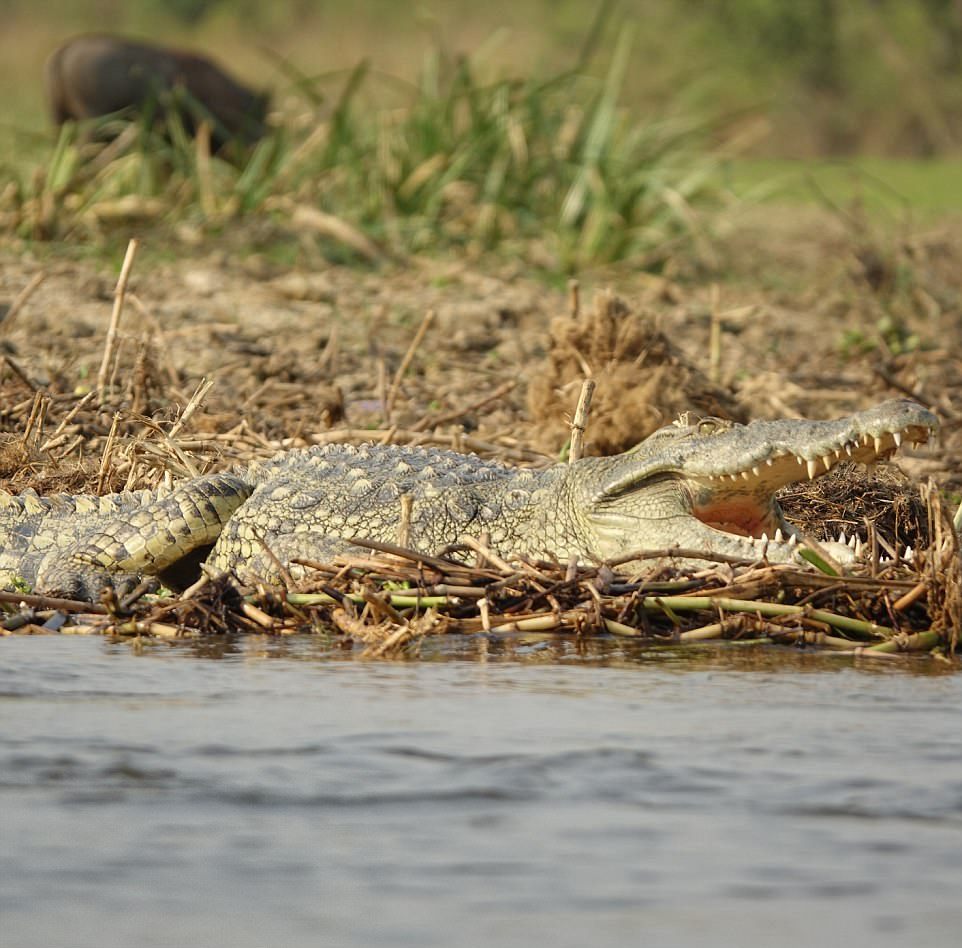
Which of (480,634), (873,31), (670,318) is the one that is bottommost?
(480,634)

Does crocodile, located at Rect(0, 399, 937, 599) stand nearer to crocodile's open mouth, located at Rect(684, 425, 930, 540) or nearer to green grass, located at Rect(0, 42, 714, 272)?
crocodile's open mouth, located at Rect(684, 425, 930, 540)

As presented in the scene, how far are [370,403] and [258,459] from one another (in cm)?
162

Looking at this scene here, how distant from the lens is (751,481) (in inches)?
192

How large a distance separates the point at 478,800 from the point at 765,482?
2.10 metres

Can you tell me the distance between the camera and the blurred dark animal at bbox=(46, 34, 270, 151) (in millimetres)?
12438

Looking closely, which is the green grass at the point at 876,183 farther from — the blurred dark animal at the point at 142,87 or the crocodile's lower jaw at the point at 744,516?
the crocodile's lower jaw at the point at 744,516

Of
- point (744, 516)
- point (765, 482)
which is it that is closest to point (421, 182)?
point (744, 516)

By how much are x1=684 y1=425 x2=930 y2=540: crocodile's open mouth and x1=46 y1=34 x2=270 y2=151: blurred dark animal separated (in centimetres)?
775

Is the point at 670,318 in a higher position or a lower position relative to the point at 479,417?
higher

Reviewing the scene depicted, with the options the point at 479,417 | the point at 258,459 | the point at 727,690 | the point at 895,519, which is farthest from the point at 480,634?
the point at 479,417

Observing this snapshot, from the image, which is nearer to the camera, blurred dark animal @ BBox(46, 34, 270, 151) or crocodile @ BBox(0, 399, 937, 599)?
crocodile @ BBox(0, 399, 937, 599)

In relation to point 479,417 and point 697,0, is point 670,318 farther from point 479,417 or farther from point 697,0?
point 697,0

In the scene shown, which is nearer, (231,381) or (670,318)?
(231,381)

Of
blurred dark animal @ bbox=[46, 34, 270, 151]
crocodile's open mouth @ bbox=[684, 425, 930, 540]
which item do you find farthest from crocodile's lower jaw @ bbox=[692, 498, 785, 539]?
blurred dark animal @ bbox=[46, 34, 270, 151]
